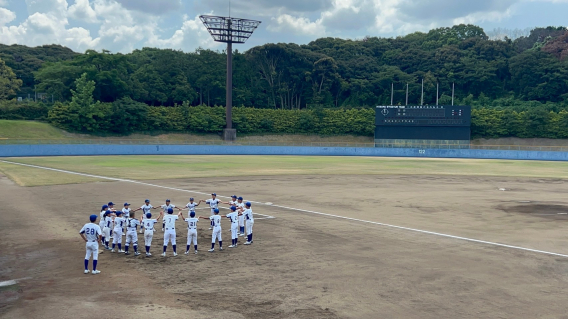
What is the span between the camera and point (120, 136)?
89312mm

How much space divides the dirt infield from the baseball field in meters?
0.06

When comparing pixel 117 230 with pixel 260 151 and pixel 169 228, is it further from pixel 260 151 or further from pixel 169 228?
pixel 260 151

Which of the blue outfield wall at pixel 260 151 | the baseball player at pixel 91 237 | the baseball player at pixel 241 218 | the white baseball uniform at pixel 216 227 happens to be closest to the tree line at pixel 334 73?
the blue outfield wall at pixel 260 151

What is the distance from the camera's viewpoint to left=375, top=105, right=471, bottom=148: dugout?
77625 millimetres

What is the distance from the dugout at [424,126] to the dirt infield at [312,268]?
5186 centimetres

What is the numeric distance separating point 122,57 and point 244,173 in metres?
65.8

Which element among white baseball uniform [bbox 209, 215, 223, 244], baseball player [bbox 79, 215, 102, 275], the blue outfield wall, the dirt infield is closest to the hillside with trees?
the blue outfield wall

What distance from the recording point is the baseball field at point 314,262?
11.6m

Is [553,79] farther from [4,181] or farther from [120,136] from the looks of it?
[4,181]

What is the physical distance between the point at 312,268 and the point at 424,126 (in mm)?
68163

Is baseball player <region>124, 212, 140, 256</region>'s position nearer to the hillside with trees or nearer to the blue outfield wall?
the blue outfield wall

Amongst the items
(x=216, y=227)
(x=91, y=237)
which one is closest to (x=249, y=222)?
(x=216, y=227)

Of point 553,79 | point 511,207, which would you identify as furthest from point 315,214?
A: point 553,79

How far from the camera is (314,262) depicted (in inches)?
615
